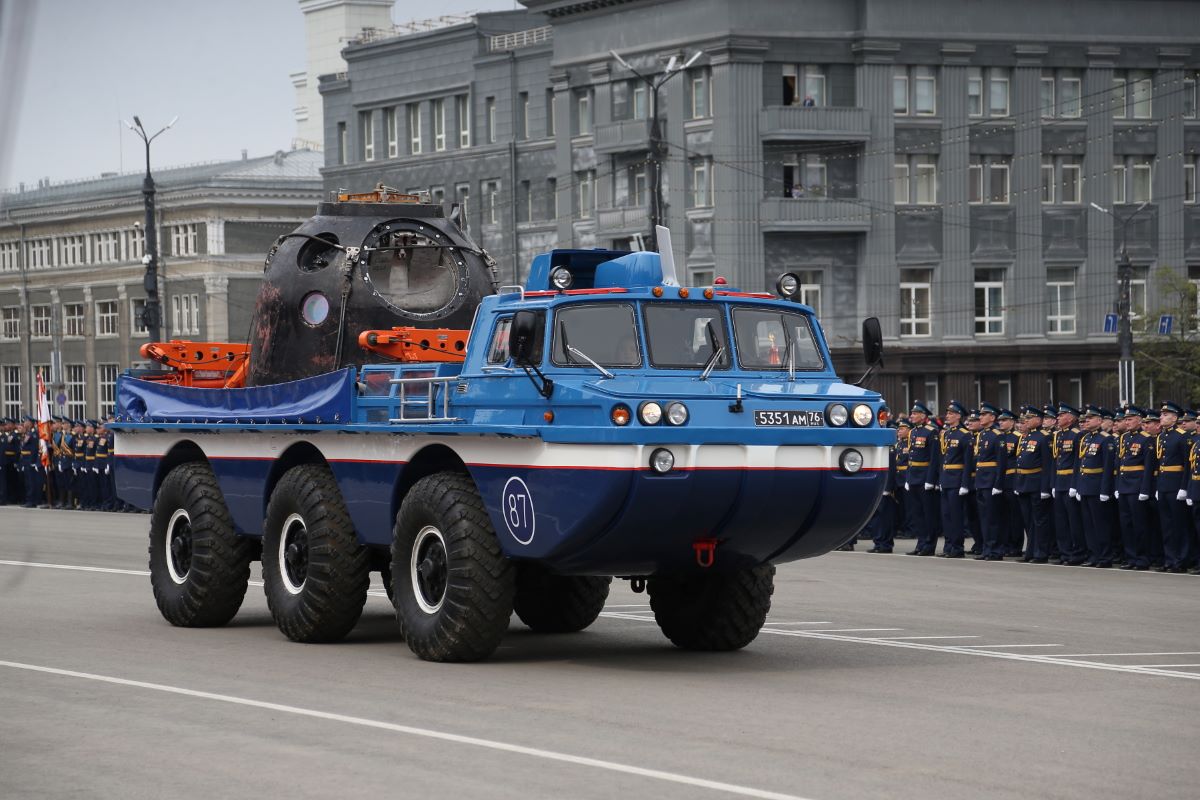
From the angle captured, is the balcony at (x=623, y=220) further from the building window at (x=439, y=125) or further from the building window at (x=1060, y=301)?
the building window at (x=1060, y=301)

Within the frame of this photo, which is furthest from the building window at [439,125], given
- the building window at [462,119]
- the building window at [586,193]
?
the building window at [586,193]

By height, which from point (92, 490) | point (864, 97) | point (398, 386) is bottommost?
point (92, 490)

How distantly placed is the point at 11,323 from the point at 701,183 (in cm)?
4805

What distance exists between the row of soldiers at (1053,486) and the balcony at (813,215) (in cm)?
3116

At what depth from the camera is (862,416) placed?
14.0 metres

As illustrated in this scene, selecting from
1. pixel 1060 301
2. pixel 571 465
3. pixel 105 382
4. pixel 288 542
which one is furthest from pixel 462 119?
pixel 571 465

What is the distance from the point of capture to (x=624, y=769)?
9984 millimetres

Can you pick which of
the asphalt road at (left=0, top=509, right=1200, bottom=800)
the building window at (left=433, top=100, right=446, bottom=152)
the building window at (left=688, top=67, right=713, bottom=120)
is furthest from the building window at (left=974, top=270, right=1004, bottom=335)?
the asphalt road at (left=0, top=509, right=1200, bottom=800)

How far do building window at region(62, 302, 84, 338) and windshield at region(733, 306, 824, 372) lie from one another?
8331 centimetres

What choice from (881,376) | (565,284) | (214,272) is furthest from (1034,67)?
(565,284)

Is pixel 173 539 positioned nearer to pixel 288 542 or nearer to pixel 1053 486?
pixel 288 542

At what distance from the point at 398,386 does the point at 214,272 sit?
74691 mm

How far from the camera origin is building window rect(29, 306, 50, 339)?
96812mm

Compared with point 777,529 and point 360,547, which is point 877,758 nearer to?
point 777,529
